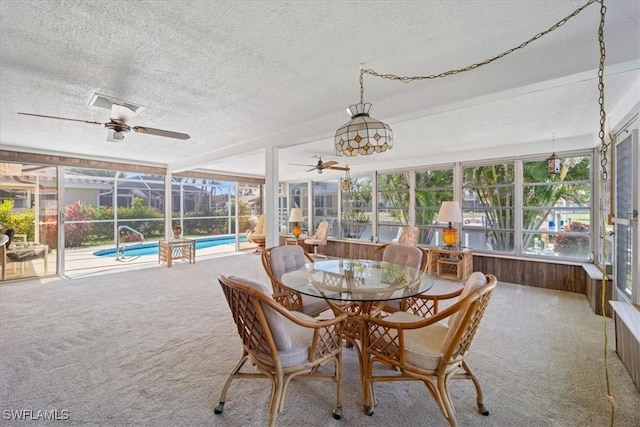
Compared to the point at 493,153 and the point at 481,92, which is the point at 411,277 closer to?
the point at 481,92

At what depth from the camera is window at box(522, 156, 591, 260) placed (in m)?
4.62

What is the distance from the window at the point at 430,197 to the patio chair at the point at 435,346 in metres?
4.59

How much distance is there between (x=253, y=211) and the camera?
9.82m

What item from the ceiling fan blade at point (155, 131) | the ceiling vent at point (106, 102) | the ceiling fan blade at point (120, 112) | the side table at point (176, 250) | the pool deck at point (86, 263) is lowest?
the pool deck at point (86, 263)

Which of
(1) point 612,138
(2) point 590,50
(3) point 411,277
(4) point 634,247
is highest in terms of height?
(2) point 590,50

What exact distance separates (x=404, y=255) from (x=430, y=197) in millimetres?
3641

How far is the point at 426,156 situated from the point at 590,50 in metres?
4.16

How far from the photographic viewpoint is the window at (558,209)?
462 cm

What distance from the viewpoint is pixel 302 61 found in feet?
7.21

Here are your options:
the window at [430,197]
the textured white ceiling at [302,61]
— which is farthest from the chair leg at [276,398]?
the window at [430,197]

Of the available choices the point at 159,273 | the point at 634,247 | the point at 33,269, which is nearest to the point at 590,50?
the point at 634,247

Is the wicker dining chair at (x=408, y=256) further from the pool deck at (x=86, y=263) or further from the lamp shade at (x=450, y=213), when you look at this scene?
the pool deck at (x=86, y=263)

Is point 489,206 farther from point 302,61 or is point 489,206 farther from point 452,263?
point 302,61

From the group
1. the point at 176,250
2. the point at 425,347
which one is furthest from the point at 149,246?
the point at 425,347
